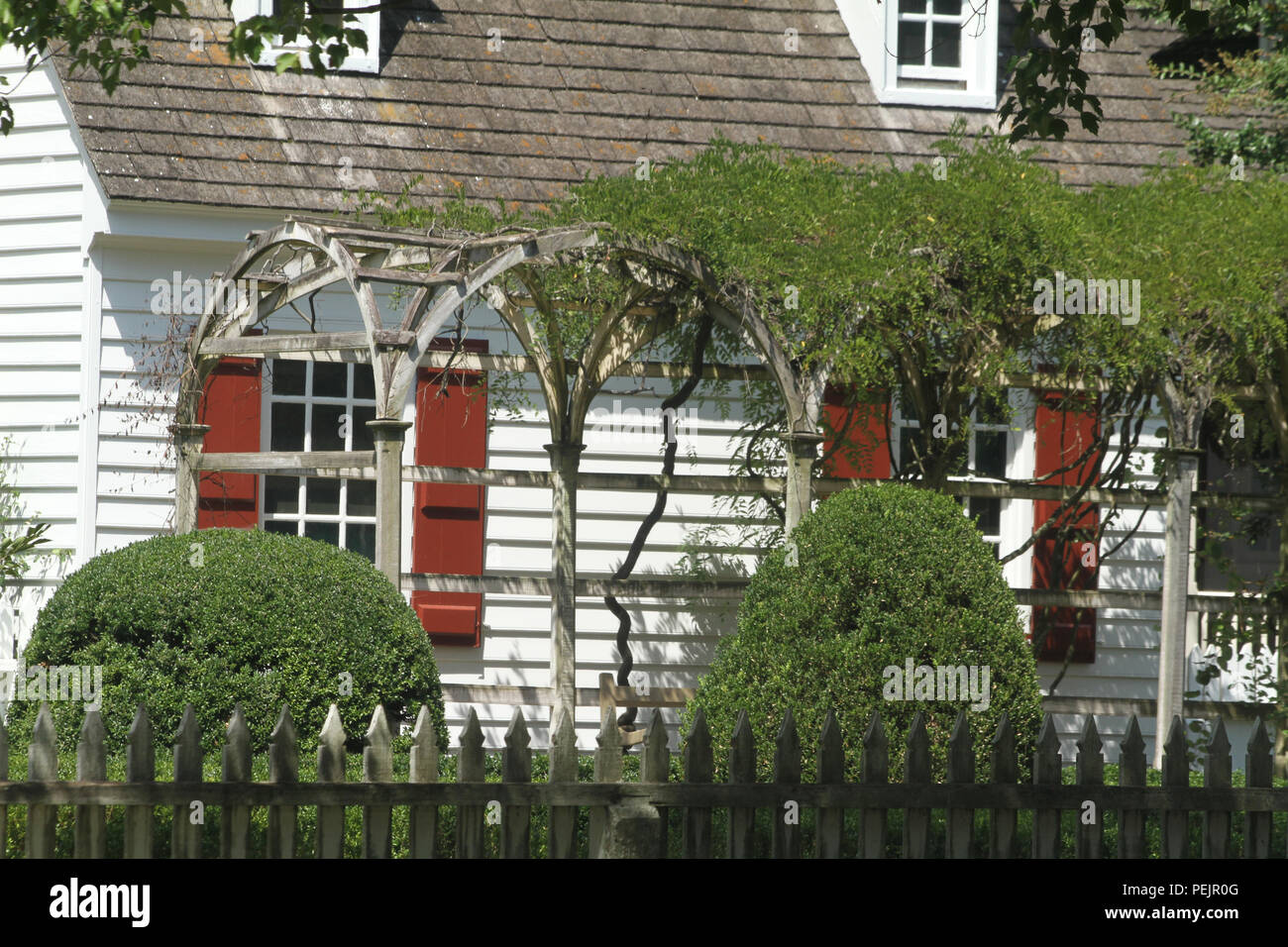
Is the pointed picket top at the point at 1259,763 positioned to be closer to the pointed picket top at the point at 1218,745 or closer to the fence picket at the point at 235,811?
the pointed picket top at the point at 1218,745

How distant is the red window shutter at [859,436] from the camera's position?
29.9 ft

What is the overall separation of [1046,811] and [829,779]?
0.79 metres

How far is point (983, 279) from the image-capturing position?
315 inches

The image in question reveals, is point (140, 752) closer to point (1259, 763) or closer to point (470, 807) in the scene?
point (470, 807)

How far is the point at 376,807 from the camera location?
4.78m

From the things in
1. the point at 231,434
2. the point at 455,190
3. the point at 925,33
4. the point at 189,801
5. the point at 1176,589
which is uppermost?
the point at 925,33

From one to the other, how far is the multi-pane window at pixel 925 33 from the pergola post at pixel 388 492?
6.03m

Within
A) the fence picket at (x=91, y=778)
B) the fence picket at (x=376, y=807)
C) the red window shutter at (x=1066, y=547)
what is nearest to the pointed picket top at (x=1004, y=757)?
the fence picket at (x=376, y=807)

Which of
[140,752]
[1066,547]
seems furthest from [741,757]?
[1066,547]

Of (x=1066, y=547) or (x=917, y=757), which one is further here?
(x=1066, y=547)

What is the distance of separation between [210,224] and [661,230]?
3.70 meters

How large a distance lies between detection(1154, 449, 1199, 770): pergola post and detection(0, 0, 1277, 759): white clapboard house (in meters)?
1.65

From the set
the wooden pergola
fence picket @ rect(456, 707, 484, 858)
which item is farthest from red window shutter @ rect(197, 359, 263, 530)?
fence picket @ rect(456, 707, 484, 858)

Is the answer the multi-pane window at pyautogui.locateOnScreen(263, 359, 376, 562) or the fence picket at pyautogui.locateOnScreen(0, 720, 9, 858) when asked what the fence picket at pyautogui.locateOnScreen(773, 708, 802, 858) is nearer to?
the fence picket at pyautogui.locateOnScreen(0, 720, 9, 858)
